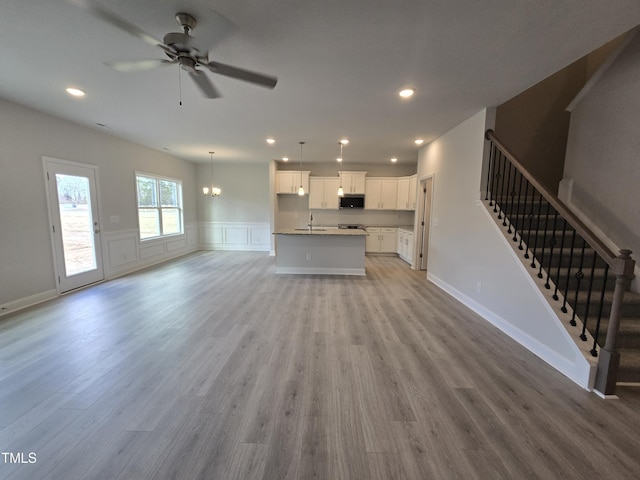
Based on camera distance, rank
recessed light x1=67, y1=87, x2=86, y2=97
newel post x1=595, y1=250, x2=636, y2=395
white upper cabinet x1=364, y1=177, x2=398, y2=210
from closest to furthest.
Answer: newel post x1=595, y1=250, x2=636, y2=395 → recessed light x1=67, y1=87, x2=86, y2=97 → white upper cabinet x1=364, y1=177, x2=398, y2=210

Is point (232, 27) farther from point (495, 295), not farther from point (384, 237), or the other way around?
point (384, 237)

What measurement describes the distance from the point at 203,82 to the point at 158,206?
5470mm

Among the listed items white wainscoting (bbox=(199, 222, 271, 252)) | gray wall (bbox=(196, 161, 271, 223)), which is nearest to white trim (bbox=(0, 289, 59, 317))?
white wainscoting (bbox=(199, 222, 271, 252))

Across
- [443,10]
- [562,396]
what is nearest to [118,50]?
[443,10]

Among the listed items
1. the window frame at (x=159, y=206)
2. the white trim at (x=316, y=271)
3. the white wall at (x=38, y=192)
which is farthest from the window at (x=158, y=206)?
the white trim at (x=316, y=271)

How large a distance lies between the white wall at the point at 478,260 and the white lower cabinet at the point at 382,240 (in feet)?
8.39

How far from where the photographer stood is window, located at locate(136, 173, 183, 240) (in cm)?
611

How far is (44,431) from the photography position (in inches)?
64.3

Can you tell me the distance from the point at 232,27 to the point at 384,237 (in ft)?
21.8

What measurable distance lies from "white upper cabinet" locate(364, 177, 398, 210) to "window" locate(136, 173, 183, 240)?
5602 mm

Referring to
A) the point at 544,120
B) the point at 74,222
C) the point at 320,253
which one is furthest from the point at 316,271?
the point at 544,120

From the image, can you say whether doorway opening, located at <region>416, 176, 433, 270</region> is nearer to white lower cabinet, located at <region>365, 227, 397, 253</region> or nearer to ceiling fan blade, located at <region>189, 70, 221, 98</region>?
white lower cabinet, located at <region>365, 227, 397, 253</region>

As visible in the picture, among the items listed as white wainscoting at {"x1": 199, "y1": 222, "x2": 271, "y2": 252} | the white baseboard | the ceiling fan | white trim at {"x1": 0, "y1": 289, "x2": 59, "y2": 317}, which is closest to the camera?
the ceiling fan

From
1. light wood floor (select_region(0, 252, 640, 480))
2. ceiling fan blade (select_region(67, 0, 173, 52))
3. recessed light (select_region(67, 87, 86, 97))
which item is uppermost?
recessed light (select_region(67, 87, 86, 97))
